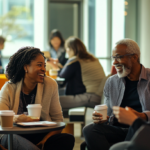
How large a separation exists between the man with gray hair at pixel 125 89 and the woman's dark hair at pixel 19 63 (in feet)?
2.38

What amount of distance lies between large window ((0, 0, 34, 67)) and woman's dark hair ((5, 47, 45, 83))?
5.01 m

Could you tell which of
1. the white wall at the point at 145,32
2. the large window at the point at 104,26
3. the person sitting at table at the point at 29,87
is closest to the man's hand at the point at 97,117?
the person sitting at table at the point at 29,87

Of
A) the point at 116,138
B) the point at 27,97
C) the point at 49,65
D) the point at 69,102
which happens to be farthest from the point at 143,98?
the point at 49,65

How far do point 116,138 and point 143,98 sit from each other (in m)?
0.40

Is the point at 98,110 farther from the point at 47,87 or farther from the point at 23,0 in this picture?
A: the point at 23,0

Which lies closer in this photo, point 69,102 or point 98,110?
point 98,110

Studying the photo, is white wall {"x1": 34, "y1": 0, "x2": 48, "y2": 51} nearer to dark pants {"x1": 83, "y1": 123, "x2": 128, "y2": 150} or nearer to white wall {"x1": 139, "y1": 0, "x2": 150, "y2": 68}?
white wall {"x1": 139, "y1": 0, "x2": 150, "y2": 68}

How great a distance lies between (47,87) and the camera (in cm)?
250

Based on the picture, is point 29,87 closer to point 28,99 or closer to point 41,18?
point 28,99

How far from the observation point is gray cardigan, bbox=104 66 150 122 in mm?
2361

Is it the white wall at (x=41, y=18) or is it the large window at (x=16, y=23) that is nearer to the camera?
the large window at (x=16, y=23)

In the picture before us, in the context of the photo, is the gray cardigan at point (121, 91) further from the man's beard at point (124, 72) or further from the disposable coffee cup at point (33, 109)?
the disposable coffee cup at point (33, 109)

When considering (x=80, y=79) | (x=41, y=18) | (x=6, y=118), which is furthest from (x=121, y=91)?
(x=41, y=18)

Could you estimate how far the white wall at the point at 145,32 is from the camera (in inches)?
284
